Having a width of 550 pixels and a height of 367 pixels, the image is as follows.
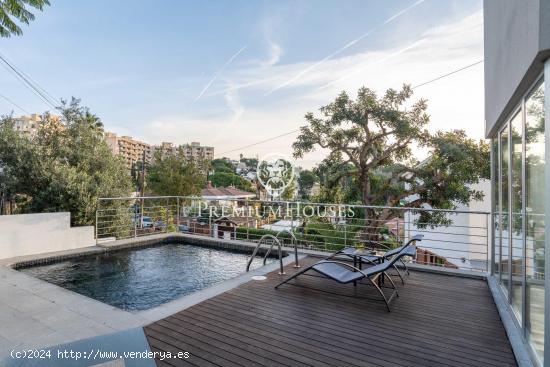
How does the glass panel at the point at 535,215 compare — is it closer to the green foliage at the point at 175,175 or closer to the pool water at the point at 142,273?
the pool water at the point at 142,273

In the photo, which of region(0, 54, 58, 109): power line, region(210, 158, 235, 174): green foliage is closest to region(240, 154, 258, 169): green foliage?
region(210, 158, 235, 174): green foliage

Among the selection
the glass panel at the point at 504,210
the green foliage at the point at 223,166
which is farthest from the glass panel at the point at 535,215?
the green foliage at the point at 223,166

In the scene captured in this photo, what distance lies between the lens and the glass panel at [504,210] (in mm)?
3715

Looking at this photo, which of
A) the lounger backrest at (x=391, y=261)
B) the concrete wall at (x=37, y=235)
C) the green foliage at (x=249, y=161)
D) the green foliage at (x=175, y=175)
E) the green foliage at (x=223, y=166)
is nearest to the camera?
the lounger backrest at (x=391, y=261)

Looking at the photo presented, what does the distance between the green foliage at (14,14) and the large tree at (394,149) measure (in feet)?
26.3

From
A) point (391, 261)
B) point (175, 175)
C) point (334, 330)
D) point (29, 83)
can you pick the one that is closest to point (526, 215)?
point (391, 261)

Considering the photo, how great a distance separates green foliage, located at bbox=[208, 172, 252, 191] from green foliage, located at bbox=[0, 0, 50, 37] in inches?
1381

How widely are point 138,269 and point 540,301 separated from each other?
19.1 feet

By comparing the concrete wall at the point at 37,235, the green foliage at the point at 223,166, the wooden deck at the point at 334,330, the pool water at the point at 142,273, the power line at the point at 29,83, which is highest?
the power line at the point at 29,83

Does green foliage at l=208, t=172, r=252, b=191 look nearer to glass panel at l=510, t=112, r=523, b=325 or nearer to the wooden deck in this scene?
the wooden deck

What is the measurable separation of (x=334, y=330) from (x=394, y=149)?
364 inches

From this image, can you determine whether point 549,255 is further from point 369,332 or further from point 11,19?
point 11,19

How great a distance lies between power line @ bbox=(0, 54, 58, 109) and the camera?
1201cm

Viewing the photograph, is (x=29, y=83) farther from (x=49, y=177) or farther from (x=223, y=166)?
(x=223, y=166)
